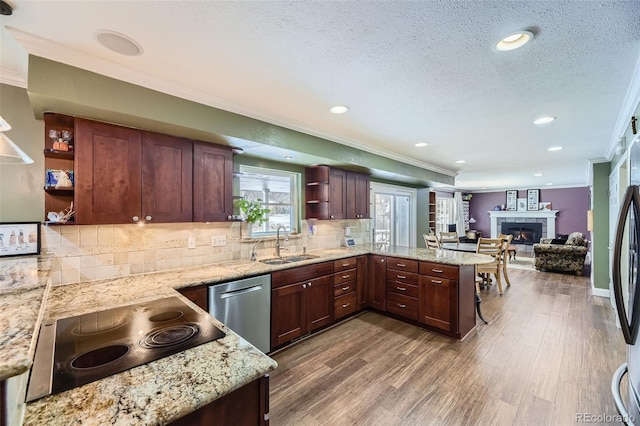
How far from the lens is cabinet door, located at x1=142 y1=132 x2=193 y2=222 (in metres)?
2.30

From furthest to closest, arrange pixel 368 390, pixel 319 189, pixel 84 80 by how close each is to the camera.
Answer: pixel 319 189 < pixel 368 390 < pixel 84 80

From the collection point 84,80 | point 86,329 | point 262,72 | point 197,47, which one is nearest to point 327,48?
point 262,72

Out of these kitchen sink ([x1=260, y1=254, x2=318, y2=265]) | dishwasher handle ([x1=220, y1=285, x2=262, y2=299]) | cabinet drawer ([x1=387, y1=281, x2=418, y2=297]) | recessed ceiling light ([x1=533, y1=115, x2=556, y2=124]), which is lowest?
cabinet drawer ([x1=387, y1=281, x2=418, y2=297])

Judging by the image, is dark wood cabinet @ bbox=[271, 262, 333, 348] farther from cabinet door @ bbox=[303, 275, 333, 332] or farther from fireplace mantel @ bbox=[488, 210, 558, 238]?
fireplace mantel @ bbox=[488, 210, 558, 238]

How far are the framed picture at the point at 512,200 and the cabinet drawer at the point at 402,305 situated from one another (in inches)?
393

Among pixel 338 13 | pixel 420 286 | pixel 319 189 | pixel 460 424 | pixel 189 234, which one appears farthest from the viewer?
pixel 319 189

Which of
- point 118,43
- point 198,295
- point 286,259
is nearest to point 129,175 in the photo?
point 118,43

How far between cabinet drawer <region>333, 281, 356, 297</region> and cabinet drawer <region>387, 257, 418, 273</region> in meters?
0.56

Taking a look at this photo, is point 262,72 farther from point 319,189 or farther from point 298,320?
point 298,320

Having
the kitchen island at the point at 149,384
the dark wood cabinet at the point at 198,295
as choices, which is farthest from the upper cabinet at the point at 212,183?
the kitchen island at the point at 149,384

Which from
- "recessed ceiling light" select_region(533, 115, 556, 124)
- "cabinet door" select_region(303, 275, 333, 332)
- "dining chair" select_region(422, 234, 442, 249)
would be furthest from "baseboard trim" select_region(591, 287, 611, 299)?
"cabinet door" select_region(303, 275, 333, 332)

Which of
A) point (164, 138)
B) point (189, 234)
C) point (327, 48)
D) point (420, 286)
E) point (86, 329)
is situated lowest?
point (420, 286)

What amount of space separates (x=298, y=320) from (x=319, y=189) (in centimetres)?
174

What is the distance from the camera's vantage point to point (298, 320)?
309 cm
